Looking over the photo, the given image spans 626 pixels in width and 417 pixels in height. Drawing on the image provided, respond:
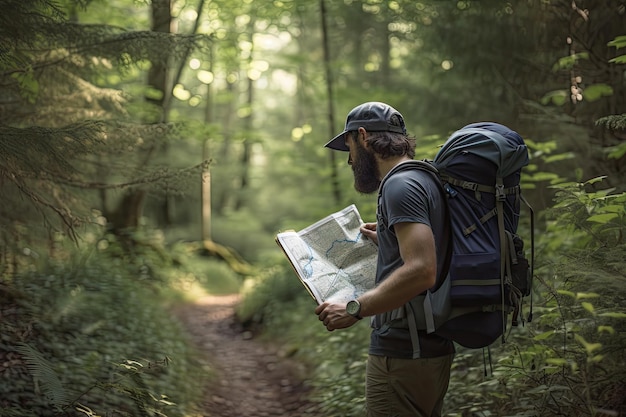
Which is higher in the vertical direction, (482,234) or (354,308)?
(482,234)

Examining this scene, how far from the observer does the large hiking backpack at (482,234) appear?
280 cm

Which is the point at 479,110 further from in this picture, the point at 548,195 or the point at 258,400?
the point at 258,400

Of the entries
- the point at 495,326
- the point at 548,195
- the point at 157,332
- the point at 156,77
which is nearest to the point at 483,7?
the point at 548,195

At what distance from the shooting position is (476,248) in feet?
9.26

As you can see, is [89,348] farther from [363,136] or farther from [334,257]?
[363,136]

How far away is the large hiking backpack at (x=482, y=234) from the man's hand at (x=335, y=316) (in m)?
0.47

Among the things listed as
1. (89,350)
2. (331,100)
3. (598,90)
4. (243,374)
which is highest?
(331,100)

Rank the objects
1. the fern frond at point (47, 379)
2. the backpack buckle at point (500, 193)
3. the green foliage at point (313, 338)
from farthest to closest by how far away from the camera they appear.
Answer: the green foliage at point (313, 338)
the fern frond at point (47, 379)
the backpack buckle at point (500, 193)

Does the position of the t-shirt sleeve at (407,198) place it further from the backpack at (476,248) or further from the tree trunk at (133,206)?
the tree trunk at (133,206)

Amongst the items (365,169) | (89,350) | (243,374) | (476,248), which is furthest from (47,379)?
(243,374)

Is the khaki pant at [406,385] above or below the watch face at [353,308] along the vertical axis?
below

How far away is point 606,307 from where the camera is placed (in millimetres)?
3588

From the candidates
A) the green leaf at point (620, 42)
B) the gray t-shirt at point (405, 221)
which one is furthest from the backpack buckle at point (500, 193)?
the green leaf at point (620, 42)

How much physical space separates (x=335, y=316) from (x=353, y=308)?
127 millimetres
